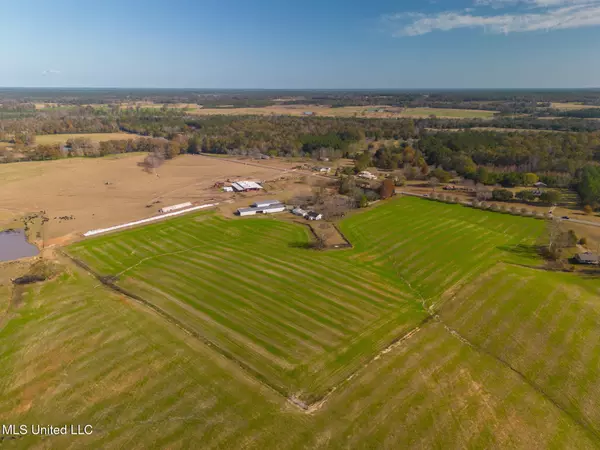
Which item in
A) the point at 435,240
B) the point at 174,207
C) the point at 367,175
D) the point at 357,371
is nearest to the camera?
the point at 357,371

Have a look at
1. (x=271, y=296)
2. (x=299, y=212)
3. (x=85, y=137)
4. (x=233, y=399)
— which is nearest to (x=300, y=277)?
(x=271, y=296)

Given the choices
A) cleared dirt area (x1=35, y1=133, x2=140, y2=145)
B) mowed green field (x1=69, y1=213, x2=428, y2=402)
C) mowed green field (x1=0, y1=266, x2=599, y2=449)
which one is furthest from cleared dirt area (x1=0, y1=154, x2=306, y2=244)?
cleared dirt area (x1=35, y1=133, x2=140, y2=145)

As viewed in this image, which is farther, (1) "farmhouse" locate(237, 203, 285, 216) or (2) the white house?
(1) "farmhouse" locate(237, 203, 285, 216)

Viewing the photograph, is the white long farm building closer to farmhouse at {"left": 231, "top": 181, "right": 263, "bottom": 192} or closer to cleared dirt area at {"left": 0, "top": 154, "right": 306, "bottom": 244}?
cleared dirt area at {"left": 0, "top": 154, "right": 306, "bottom": 244}

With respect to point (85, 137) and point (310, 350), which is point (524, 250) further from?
point (85, 137)

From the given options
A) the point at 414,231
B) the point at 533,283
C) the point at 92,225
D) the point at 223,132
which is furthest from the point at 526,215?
the point at 223,132

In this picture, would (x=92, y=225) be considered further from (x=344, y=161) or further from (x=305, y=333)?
(x=344, y=161)
